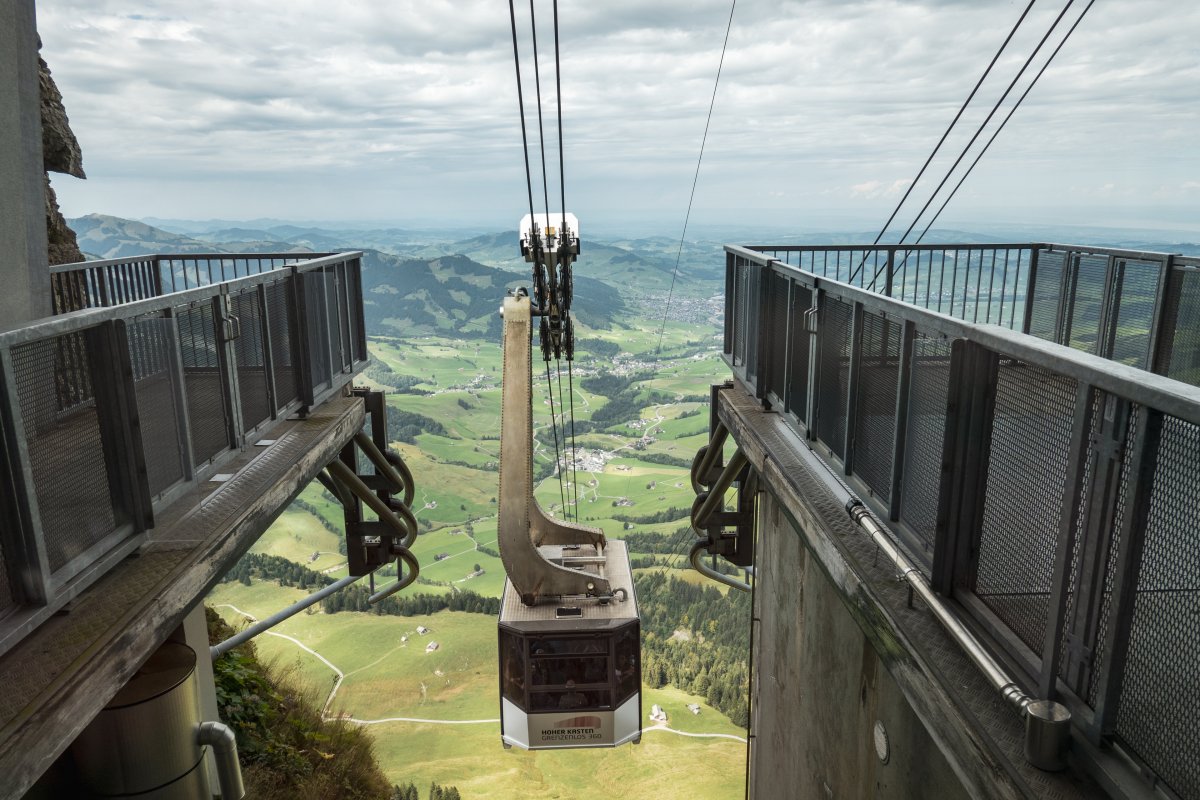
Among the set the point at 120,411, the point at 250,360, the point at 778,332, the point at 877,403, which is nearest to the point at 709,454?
the point at 778,332

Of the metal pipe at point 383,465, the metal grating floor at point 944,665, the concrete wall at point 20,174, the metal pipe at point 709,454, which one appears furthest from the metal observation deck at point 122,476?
the metal pipe at point 709,454

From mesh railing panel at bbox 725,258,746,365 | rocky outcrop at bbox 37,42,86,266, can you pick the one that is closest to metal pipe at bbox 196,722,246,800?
mesh railing panel at bbox 725,258,746,365

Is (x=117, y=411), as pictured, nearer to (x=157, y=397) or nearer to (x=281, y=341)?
(x=157, y=397)

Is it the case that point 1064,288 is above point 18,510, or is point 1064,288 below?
above

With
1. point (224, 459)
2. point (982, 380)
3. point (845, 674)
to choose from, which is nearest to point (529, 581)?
point (224, 459)

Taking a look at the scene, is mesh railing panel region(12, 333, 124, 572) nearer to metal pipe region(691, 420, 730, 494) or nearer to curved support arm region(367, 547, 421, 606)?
metal pipe region(691, 420, 730, 494)

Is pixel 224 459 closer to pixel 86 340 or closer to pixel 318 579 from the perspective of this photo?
pixel 86 340

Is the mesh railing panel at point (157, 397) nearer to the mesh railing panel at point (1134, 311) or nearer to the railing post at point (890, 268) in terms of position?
the railing post at point (890, 268)
